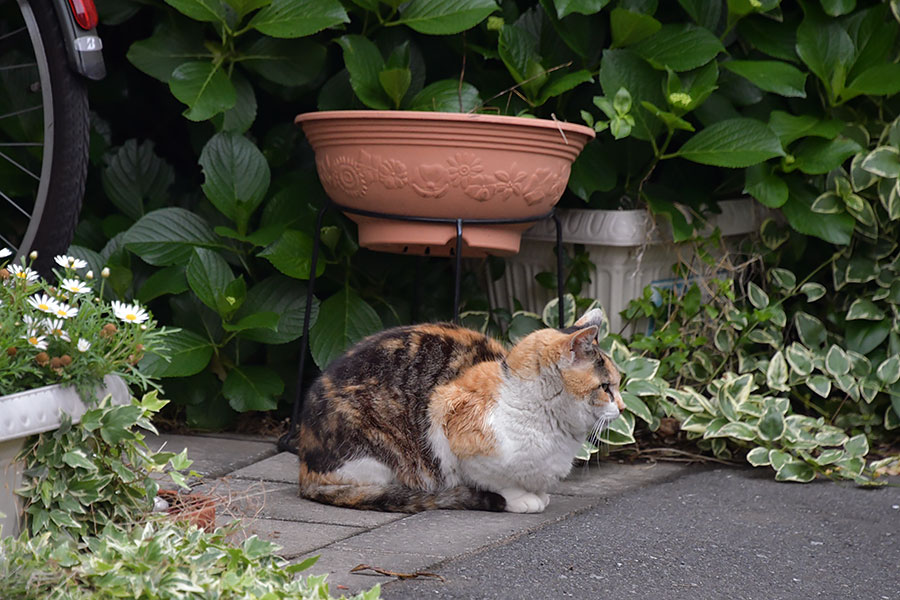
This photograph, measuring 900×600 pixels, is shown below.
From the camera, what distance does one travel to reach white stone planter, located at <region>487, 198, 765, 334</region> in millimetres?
3377

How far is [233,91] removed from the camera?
312cm

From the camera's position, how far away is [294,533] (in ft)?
7.60

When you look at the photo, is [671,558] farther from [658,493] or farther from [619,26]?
[619,26]

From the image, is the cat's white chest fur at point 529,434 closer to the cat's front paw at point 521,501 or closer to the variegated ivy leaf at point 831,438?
the cat's front paw at point 521,501

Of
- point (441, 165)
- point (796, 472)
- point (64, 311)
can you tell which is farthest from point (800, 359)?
point (64, 311)

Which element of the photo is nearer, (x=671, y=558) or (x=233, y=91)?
(x=671, y=558)

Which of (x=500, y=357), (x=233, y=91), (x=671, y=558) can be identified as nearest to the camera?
(x=671, y=558)

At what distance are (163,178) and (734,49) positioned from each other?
2.04 metres

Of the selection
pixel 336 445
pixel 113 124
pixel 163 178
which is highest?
pixel 113 124

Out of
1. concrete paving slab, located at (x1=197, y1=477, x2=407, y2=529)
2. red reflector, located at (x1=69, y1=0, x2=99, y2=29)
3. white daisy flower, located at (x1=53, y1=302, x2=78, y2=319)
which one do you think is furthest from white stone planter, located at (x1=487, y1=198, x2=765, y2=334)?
white daisy flower, located at (x1=53, y1=302, x2=78, y2=319)

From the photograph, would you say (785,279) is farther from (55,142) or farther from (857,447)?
(55,142)

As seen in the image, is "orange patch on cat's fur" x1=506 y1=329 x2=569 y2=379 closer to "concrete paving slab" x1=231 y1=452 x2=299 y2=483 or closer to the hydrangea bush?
"concrete paving slab" x1=231 y1=452 x2=299 y2=483

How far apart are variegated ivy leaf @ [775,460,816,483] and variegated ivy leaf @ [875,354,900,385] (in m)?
0.54

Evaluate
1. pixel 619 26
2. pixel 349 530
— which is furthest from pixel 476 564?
pixel 619 26
